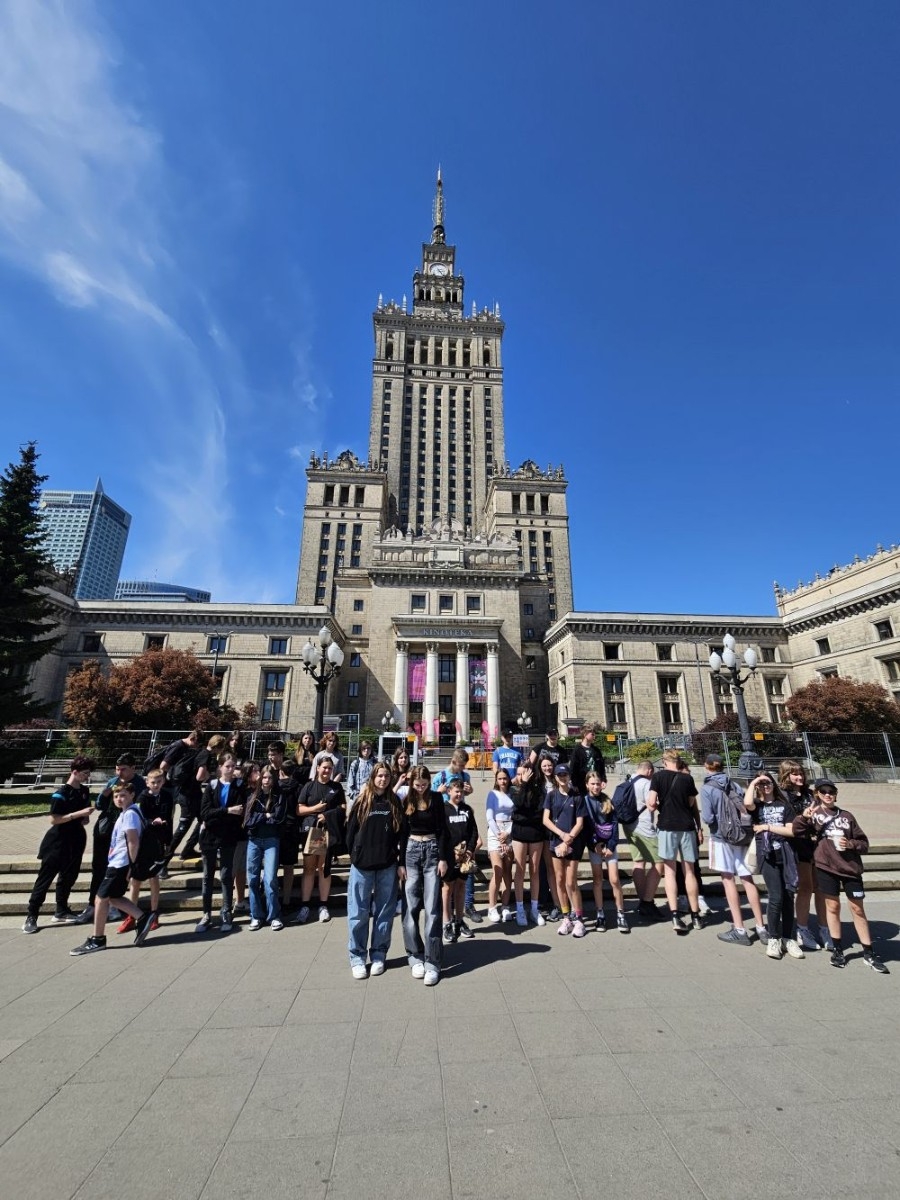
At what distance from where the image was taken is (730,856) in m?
6.76

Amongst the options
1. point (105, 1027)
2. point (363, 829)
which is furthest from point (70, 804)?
point (363, 829)

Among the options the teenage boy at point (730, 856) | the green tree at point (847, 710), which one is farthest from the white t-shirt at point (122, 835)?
the green tree at point (847, 710)

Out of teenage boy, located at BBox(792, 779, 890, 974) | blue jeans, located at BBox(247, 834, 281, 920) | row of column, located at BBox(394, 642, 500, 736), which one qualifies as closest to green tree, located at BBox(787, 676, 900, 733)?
row of column, located at BBox(394, 642, 500, 736)

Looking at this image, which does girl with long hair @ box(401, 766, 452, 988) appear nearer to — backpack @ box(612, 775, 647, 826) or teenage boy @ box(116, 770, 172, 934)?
backpack @ box(612, 775, 647, 826)

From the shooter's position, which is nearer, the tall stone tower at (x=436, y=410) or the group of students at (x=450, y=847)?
the group of students at (x=450, y=847)

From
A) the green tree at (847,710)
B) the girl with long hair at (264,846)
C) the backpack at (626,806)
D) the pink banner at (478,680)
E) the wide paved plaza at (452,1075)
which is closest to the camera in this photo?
the wide paved plaza at (452,1075)

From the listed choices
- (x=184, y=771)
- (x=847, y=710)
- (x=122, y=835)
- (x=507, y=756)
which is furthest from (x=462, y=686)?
(x=122, y=835)

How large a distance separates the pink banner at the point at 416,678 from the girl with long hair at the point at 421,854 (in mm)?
39967

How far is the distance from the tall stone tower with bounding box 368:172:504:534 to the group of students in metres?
65.4

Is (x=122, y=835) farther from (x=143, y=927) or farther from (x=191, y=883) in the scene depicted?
(x=191, y=883)

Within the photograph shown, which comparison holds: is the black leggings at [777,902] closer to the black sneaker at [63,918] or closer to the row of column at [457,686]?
the black sneaker at [63,918]

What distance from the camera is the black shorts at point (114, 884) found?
6262 millimetres

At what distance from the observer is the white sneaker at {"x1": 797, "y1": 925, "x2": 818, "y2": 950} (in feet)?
20.5

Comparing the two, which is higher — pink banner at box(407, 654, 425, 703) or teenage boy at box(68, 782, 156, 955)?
pink banner at box(407, 654, 425, 703)
